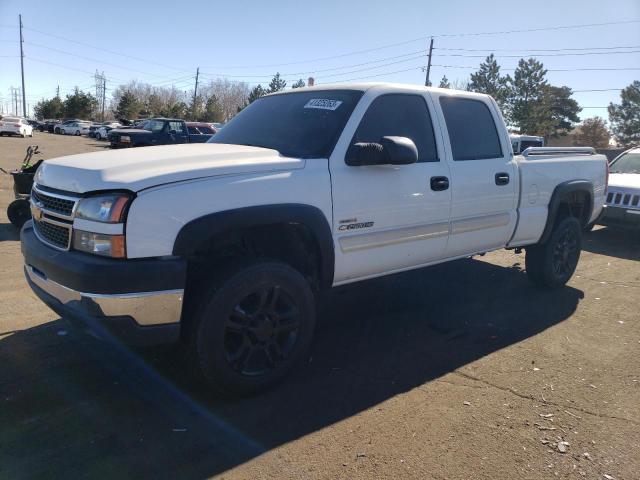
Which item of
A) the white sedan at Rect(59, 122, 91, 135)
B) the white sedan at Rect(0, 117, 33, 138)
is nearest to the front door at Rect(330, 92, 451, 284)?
the white sedan at Rect(0, 117, 33, 138)

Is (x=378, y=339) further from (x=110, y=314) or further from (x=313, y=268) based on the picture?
(x=110, y=314)

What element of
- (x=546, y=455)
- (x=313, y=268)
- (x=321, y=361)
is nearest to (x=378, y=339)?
(x=321, y=361)

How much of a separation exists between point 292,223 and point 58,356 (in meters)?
2.01

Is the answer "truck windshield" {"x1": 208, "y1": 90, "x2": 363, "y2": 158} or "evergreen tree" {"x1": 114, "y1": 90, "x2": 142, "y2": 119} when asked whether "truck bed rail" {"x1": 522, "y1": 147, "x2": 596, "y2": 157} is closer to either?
"truck windshield" {"x1": 208, "y1": 90, "x2": 363, "y2": 158}

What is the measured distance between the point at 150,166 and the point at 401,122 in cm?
208

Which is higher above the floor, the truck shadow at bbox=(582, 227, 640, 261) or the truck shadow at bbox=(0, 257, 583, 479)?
the truck shadow at bbox=(582, 227, 640, 261)

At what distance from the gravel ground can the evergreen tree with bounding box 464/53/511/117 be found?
187ft

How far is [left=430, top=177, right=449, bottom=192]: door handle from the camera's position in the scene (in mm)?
4117

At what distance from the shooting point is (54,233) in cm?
313

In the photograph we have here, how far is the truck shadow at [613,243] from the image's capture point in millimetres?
8322

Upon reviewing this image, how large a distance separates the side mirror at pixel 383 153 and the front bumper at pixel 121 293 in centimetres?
145

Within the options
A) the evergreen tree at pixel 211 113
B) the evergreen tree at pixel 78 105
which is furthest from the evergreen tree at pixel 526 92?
the evergreen tree at pixel 78 105

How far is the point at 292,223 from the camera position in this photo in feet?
10.8

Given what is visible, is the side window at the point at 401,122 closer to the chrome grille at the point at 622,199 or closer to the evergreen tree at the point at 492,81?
the chrome grille at the point at 622,199
